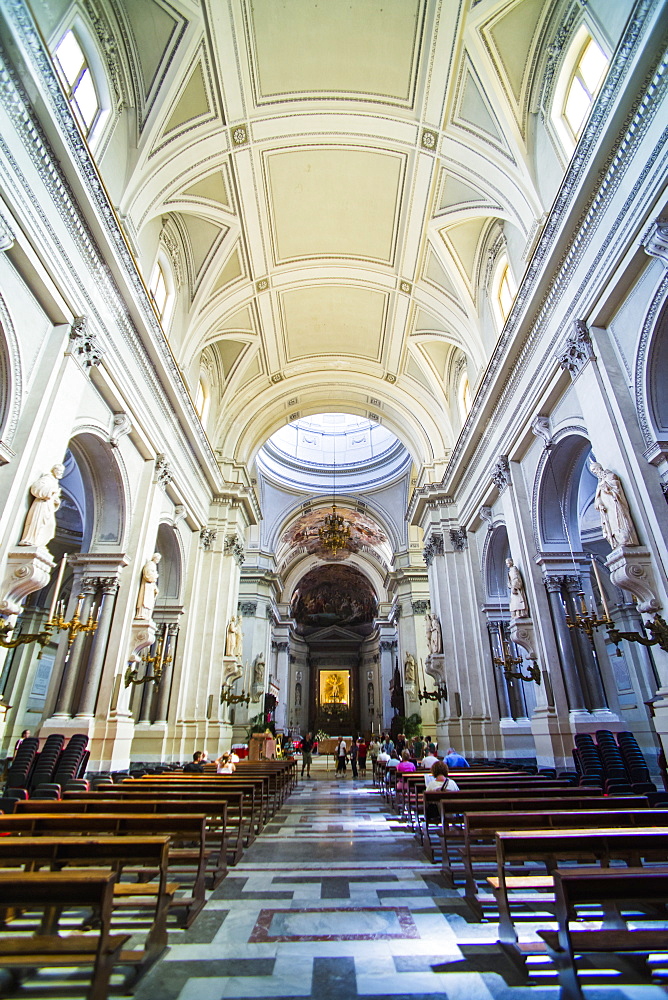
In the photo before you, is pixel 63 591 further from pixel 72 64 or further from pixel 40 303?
pixel 72 64

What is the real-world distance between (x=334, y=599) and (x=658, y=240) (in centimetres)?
3767

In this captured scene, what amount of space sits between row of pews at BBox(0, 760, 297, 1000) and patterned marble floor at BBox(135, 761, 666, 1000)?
0.70ft

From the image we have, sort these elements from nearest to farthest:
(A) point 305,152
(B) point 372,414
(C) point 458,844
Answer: (C) point 458,844, (A) point 305,152, (B) point 372,414

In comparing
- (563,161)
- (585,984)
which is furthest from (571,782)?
(563,161)

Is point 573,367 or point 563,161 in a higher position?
point 563,161

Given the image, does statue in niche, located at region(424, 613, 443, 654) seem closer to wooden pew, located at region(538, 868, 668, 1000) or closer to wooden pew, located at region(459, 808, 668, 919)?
wooden pew, located at region(459, 808, 668, 919)

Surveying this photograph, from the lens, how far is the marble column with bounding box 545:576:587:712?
364 inches

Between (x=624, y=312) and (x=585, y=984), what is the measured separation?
24.4ft

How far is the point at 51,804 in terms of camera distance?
15.0 feet

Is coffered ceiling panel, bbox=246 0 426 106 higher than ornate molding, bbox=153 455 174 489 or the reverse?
higher

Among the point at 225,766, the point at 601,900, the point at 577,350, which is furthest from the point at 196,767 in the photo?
the point at 577,350

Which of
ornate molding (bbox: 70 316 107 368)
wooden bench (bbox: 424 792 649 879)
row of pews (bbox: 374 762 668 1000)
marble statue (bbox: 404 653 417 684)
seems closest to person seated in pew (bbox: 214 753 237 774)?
row of pews (bbox: 374 762 668 1000)

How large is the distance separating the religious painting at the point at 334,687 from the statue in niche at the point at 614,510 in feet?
121

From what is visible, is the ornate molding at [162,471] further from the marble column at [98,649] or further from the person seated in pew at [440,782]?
the person seated in pew at [440,782]
